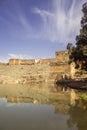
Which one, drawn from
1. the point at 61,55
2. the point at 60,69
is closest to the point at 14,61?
the point at 61,55

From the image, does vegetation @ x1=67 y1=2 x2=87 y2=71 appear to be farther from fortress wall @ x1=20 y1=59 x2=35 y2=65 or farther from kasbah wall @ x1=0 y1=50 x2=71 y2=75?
fortress wall @ x1=20 y1=59 x2=35 y2=65

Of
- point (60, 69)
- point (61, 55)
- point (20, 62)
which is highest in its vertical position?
point (61, 55)

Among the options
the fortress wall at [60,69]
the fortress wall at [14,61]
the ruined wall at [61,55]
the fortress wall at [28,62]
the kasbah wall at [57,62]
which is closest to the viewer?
the fortress wall at [60,69]

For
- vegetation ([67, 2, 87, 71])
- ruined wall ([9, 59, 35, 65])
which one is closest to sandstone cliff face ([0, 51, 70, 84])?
ruined wall ([9, 59, 35, 65])

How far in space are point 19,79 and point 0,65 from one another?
11496 mm

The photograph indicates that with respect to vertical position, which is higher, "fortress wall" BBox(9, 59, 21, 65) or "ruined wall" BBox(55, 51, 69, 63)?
"ruined wall" BBox(55, 51, 69, 63)

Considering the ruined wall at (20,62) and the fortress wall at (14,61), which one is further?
the ruined wall at (20,62)

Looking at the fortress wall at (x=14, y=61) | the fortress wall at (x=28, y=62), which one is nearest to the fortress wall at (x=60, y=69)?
the fortress wall at (x=28, y=62)

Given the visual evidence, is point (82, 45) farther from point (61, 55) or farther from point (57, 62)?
point (61, 55)

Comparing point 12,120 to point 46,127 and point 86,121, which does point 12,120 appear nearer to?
point 46,127

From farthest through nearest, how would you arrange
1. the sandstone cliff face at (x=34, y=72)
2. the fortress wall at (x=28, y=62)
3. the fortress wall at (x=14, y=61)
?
1. the fortress wall at (x=28, y=62)
2. the fortress wall at (x=14, y=61)
3. the sandstone cliff face at (x=34, y=72)

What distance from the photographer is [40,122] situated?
10.2 m

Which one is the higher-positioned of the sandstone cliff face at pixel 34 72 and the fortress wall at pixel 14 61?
the fortress wall at pixel 14 61

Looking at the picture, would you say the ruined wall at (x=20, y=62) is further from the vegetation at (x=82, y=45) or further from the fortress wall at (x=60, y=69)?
the vegetation at (x=82, y=45)
